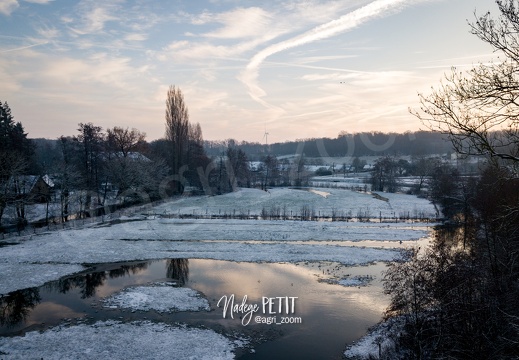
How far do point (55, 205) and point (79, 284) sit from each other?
104 feet

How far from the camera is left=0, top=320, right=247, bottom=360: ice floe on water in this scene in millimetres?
13281

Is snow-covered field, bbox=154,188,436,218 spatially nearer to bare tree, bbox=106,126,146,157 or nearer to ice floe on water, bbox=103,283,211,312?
bare tree, bbox=106,126,146,157

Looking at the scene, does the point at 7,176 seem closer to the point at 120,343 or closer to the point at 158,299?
the point at 158,299

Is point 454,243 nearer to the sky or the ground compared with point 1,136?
nearer to the ground

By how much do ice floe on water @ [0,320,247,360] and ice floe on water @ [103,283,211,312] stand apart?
198cm

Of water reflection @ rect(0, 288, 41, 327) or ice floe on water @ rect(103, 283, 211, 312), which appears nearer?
water reflection @ rect(0, 288, 41, 327)

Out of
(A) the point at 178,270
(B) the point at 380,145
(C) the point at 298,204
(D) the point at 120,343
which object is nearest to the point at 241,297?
(D) the point at 120,343

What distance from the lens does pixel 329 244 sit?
31016 mm

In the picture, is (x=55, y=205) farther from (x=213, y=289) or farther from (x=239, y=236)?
(x=213, y=289)

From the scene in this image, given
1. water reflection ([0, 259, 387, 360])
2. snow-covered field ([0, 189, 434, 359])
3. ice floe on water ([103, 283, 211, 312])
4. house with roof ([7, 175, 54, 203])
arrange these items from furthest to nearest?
1. house with roof ([7, 175, 54, 203])
2. ice floe on water ([103, 283, 211, 312])
3. water reflection ([0, 259, 387, 360])
4. snow-covered field ([0, 189, 434, 359])

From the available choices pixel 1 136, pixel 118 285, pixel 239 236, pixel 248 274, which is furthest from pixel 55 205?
pixel 248 274

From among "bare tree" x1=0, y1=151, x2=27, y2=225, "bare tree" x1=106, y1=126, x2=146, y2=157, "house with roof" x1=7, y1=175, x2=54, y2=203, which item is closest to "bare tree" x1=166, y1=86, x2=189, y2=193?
"bare tree" x1=106, y1=126, x2=146, y2=157

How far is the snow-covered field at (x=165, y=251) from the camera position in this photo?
14.0 meters

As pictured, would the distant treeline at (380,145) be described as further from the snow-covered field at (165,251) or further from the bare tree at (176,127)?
the snow-covered field at (165,251)
